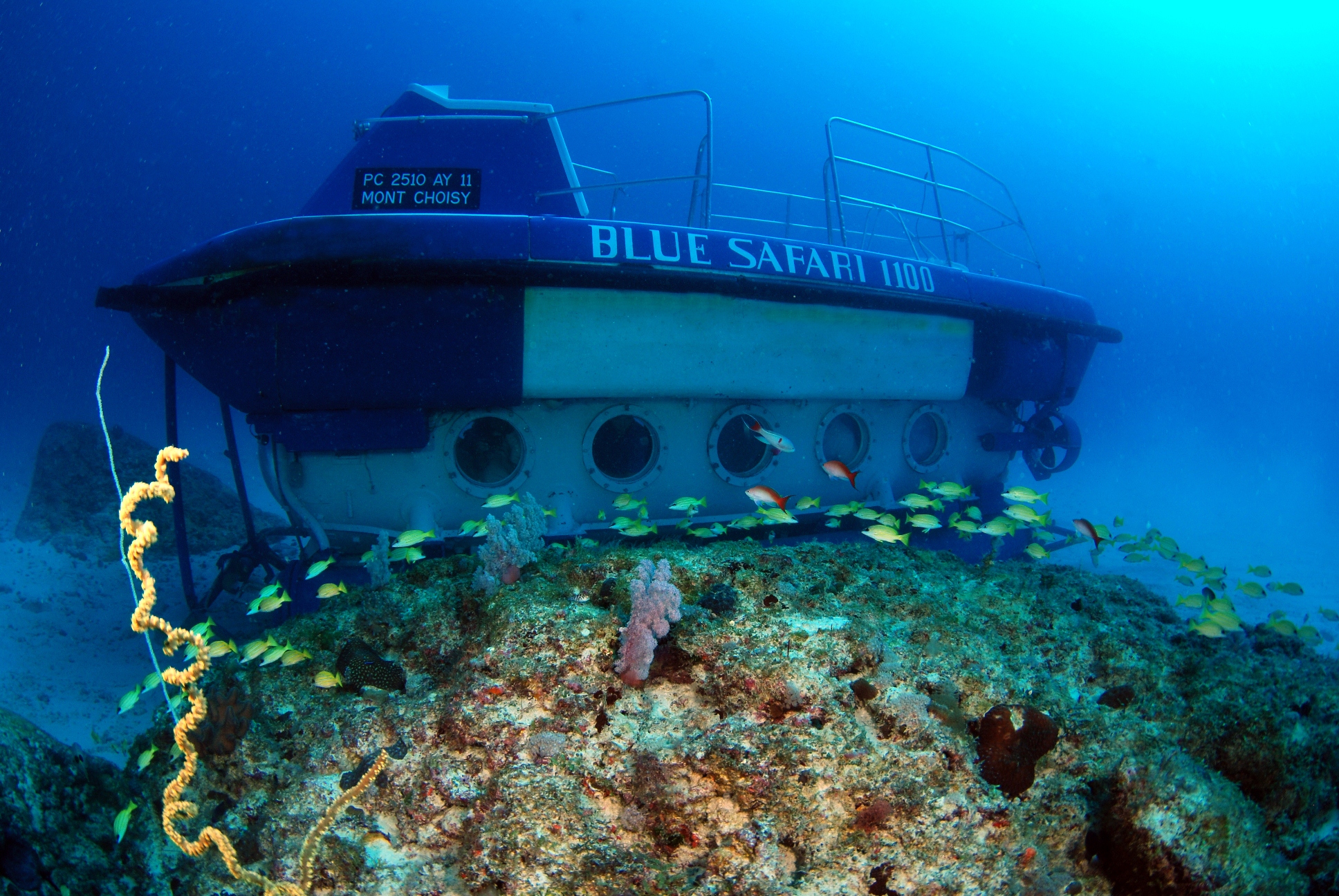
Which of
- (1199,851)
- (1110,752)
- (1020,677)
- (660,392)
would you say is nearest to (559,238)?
(660,392)

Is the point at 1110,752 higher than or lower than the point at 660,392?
lower

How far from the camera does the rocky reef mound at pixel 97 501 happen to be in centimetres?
961

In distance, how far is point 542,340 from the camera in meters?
4.97

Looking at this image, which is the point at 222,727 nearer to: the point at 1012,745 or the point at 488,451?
the point at 1012,745

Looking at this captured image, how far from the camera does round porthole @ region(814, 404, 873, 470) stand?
Result: 21.6ft

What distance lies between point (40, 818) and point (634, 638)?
264cm

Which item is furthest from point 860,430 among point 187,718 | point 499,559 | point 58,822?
point 58,822

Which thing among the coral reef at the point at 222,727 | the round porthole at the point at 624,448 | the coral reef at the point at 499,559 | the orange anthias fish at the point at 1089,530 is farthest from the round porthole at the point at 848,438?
the coral reef at the point at 222,727

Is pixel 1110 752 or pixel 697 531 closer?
pixel 1110 752

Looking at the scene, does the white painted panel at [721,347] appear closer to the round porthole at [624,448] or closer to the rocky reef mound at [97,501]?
the round porthole at [624,448]

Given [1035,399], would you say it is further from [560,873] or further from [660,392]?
[560,873]

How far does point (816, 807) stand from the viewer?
1982mm

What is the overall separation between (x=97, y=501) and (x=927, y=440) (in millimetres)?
13612

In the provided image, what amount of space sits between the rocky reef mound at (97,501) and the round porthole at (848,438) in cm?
948
